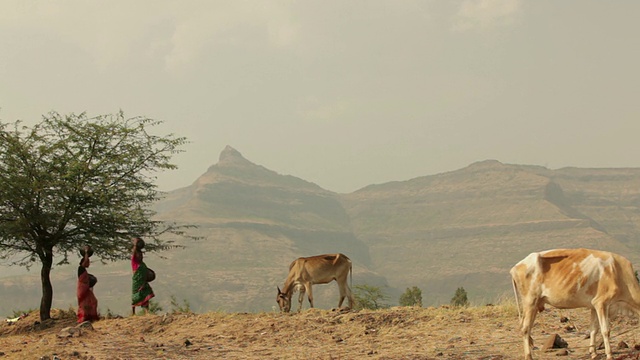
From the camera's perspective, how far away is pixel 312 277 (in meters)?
21.0

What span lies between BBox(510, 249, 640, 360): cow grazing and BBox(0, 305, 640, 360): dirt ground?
0.82 metres

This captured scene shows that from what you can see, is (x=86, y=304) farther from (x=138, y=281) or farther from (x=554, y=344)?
(x=554, y=344)

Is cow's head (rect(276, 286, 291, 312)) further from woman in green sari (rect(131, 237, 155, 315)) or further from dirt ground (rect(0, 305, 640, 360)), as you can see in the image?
woman in green sari (rect(131, 237, 155, 315))

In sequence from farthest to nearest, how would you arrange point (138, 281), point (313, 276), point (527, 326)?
point (138, 281)
point (313, 276)
point (527, 326)

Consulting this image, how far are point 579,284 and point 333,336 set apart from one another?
6.02 metres

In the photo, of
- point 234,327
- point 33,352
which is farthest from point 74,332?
point 234,327

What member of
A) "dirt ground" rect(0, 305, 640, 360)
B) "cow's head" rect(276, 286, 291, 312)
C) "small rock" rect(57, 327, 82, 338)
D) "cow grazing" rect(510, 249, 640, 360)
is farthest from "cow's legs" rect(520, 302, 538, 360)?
"cow's head" rect(276, 286, 291, 312)

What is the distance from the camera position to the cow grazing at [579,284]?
1005 cm

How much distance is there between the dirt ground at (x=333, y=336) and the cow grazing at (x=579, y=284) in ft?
2.68

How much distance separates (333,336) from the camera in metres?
14.6

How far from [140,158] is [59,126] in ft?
Result: 9.95

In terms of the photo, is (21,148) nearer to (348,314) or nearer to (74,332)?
(74,332)

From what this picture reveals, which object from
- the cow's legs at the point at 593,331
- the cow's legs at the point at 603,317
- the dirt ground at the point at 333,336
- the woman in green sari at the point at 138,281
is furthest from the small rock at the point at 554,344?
the woman in green sari at the point at 138,281

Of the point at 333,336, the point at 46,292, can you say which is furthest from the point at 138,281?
the point at 333,336
